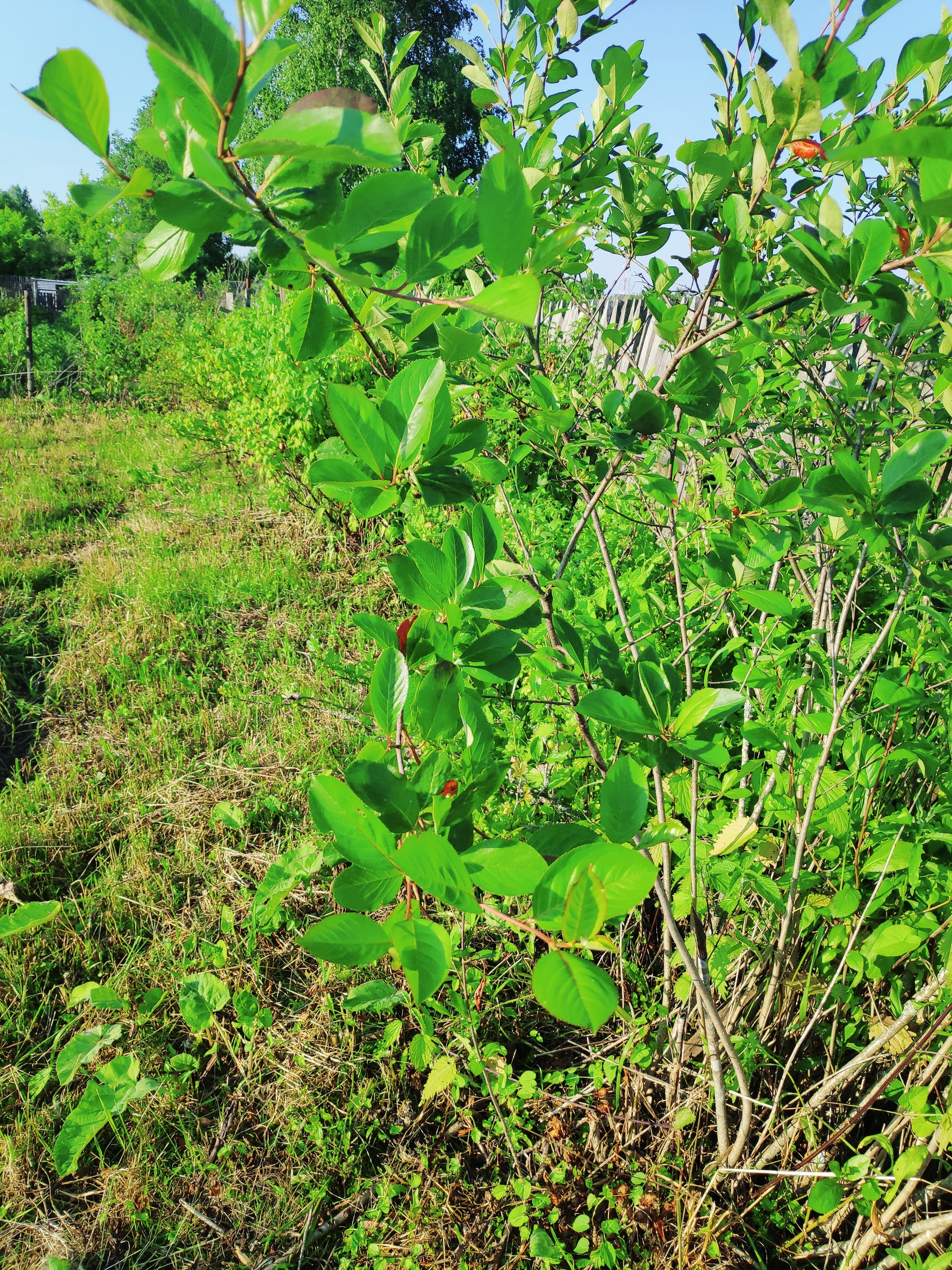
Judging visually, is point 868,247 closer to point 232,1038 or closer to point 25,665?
point 232,1038

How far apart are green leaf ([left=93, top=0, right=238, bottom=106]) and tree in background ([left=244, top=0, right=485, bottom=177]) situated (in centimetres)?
2011

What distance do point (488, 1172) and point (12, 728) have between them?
2.27 m

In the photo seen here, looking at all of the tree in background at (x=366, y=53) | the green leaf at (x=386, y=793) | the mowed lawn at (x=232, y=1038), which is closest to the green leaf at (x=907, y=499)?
the green leaf at (x=386, y=793)

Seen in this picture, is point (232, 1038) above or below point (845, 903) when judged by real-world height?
below

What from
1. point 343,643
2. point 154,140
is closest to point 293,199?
point 154,140

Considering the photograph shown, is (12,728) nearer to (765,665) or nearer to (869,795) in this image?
(765,665)

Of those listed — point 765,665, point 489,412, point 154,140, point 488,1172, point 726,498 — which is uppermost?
point 154,140

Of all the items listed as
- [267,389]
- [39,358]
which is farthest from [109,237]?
[267,389]

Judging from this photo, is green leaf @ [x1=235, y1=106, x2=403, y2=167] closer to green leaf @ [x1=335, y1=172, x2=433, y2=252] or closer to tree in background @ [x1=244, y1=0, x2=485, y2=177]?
green leaf @ [x1=335, y1=172, x2=433, y2=252]

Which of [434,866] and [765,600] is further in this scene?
[765,600]

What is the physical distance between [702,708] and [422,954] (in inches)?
14.8

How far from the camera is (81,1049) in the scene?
53.9 inches

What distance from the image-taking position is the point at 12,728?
2.70 m

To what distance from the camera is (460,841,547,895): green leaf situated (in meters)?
0.58
